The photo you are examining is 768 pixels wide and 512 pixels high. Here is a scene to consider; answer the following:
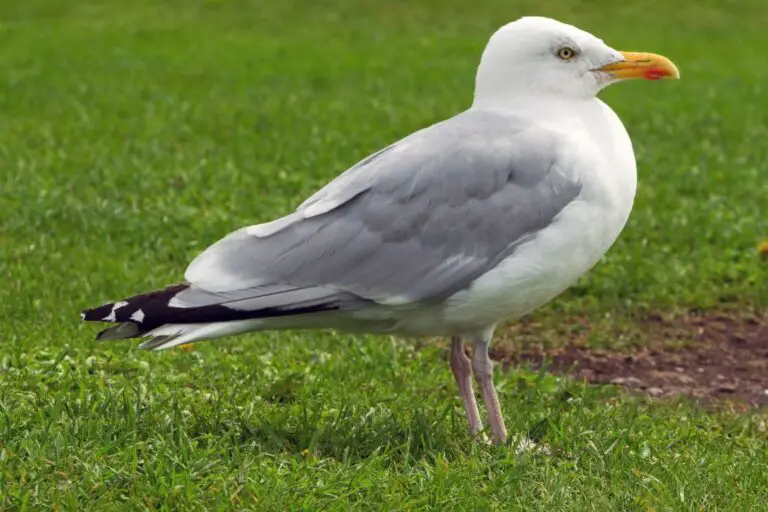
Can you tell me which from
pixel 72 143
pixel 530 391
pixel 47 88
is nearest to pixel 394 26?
pixel 47 88

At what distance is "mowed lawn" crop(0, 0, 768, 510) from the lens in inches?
172

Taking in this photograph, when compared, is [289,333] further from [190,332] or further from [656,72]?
[656,72]

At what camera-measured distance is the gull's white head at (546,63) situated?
16.7 ft

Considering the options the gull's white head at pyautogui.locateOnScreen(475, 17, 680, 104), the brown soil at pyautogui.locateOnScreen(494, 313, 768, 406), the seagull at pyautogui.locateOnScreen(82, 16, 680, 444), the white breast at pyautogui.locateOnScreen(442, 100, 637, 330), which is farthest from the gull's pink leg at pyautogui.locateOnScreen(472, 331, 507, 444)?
the brown soil at pyautogui.locateOnScreen(494, 313, 768, 406)

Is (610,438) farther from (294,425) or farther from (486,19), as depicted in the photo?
(486,19)

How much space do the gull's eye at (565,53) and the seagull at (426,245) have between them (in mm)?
303

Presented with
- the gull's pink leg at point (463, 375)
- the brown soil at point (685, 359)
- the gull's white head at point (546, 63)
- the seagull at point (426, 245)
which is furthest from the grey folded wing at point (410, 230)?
the brown soil at point (685, 359)

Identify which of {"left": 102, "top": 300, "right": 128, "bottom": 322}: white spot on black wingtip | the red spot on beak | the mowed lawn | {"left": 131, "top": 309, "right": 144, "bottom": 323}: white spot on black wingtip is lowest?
the mowed lawn

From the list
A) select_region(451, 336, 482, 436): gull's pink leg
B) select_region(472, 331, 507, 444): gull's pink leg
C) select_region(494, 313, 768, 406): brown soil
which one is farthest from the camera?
select_region(494, 313, 768, 406): brown soil

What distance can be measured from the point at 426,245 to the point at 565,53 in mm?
956

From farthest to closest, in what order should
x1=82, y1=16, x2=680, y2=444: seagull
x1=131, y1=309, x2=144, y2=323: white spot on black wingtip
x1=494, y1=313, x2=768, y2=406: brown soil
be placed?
x1=494, y1=313, x2=768, y2=406: brown soil, x1=82, y1=16, x2=680, y2=444: seagull, x1=131, y1=309, x2=144, y2=323: white spot on black wingtip

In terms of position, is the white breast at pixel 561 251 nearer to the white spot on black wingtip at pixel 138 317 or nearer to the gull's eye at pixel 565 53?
the gull's eye at pixel 565 53

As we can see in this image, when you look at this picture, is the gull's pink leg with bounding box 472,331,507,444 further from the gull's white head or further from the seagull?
the gull's white head

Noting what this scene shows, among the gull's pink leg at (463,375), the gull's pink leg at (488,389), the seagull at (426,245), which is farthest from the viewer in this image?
the gull's pink leg at (463,375)
